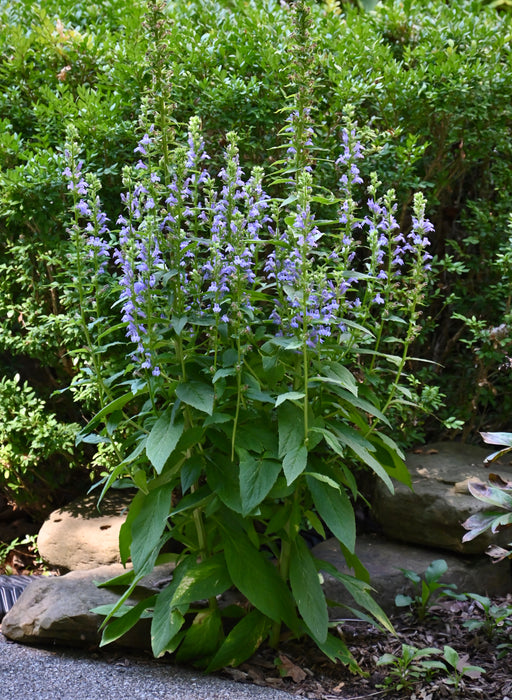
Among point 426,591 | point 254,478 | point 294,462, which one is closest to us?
point 294,462

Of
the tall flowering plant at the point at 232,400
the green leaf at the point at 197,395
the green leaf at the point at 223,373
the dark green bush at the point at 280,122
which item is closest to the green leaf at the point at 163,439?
the tall flowering plant at the point at 232,400

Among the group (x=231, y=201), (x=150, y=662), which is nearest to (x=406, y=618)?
(x=150, y=662)

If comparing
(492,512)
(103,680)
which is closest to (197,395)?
(103,680)

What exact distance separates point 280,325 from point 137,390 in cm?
65

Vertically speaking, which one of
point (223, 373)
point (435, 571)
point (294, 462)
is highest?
point (223, 373)

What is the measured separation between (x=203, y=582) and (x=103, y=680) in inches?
21.9

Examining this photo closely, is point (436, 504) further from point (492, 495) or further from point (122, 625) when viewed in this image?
point (122, 625)

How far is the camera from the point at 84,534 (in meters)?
4.21

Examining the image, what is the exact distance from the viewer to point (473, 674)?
312 cm

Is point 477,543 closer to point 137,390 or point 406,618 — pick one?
point 406,618

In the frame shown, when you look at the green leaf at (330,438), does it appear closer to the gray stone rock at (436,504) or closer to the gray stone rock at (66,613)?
the gray stone rock at (66,613)

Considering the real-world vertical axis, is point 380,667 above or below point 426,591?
below

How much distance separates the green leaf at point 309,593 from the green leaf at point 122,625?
26.1 inches

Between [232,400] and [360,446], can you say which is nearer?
[360,446]
